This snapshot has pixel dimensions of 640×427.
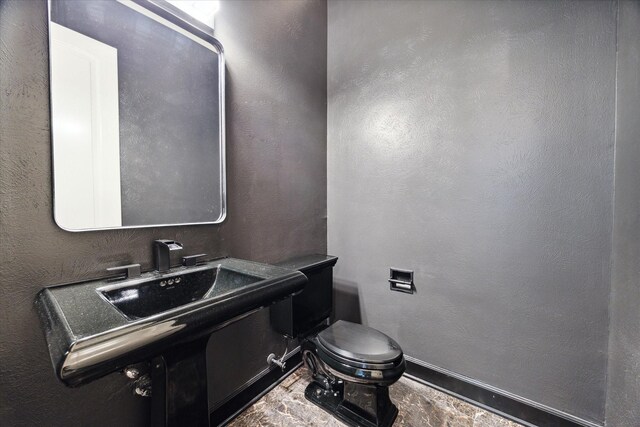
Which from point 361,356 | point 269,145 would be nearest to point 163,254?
point 269,145

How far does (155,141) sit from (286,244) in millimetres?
915

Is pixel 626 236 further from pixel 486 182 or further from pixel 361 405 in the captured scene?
pixel 361 405

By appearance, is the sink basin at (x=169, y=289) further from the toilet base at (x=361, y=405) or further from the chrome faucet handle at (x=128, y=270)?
the toilet base at (x=361, y=405)

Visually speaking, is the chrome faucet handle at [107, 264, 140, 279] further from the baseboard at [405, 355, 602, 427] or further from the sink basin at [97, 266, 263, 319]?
the baseboard at [405, 355, 602, 427]

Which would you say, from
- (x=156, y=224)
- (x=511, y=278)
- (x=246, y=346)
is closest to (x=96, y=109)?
(x=156, y=224)

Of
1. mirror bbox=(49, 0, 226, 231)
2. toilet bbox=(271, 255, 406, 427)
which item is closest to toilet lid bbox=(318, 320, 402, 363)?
toilet bbox=(271, 255, 406, 427)

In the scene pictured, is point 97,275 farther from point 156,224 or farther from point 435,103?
point 435,103

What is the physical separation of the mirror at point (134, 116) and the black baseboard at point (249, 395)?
0.97 m

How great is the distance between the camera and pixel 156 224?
109 cm

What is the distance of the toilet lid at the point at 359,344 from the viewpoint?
1.18 metres

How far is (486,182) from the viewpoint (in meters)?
1.40

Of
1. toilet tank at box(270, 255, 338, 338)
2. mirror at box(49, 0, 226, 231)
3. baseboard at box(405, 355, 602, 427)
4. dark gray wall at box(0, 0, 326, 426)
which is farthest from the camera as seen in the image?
toilet tank at box(270, 255, 338, 338)

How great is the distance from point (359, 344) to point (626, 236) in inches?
49.0

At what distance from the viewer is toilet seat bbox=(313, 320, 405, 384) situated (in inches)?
44.8
